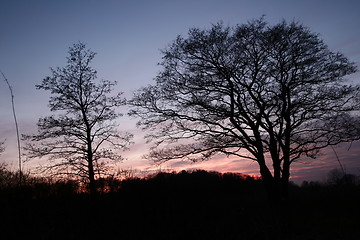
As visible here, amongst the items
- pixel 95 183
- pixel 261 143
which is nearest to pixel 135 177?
pixel 95 183

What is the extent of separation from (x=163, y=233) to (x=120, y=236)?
1.19 meters

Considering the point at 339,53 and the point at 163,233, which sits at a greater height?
the point at 339,53

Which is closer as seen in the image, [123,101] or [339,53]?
[339,53]

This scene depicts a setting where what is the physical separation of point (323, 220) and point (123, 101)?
11.1 m

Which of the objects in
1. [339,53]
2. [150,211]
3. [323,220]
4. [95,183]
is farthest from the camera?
[339,53]

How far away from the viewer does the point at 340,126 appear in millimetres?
12148

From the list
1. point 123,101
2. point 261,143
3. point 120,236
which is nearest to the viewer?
point 120,236

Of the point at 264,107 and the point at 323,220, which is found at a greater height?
the point at 264,107

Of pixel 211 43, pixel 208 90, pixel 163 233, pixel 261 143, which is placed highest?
pixel 211 43

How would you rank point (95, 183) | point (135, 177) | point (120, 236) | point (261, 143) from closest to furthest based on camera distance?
1. point (120, 236)
2. point (95, 183)
3. point (135, 177)
4. point (261, 143)

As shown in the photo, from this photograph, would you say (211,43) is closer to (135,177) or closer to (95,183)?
(135,177)

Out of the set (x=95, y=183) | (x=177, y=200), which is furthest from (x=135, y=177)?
(x=177, y=200)

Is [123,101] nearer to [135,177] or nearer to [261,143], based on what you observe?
[135,177]

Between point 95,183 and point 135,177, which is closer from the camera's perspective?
point 95,183
